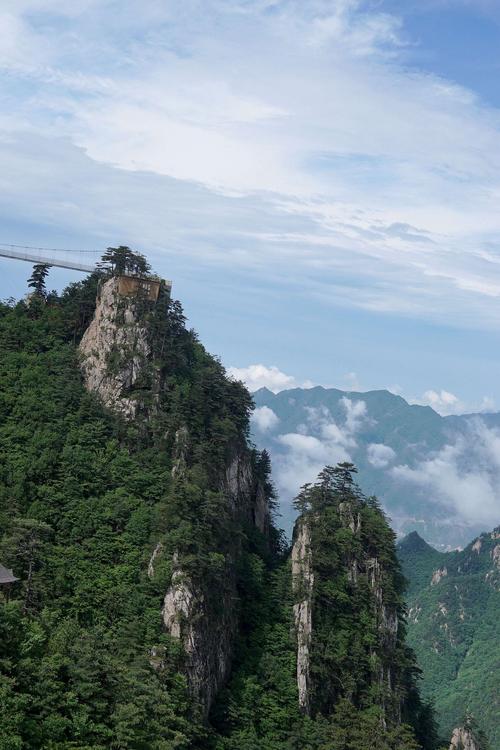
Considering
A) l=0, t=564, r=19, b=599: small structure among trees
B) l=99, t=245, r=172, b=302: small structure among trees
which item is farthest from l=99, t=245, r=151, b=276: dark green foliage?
l=0, t=564, r=19, b=599: small structure among trees

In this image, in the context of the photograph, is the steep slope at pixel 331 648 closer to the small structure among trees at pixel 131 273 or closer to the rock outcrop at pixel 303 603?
the rock outcrop at pixel 303 603

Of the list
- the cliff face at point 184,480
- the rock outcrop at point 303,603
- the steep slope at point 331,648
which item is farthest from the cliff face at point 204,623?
the rock outcrop at point 303,603

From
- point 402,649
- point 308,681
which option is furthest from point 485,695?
point 308,681

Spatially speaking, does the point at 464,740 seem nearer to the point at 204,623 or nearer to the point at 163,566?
the point at 204,623

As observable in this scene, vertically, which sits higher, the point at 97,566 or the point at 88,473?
the point at 88,473

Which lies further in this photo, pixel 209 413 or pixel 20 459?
pixel 209 413

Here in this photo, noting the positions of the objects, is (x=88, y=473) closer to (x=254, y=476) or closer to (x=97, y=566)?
(x=97, y=566)
